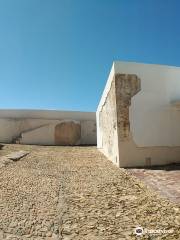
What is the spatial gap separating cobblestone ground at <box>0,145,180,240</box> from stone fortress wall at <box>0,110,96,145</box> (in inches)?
452

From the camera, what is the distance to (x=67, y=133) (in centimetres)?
1864

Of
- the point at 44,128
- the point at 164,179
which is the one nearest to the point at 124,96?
the point at 164,179

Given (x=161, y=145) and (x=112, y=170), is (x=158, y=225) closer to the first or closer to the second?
(x=112, y=170)

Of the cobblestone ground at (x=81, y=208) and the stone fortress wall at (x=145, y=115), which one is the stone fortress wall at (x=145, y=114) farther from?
the cobblestone ground at (x=81, y=208)

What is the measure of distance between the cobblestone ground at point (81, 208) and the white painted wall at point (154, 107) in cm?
191

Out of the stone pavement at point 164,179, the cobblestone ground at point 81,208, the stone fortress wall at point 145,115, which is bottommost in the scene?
the cobblestone ground at point 81,208

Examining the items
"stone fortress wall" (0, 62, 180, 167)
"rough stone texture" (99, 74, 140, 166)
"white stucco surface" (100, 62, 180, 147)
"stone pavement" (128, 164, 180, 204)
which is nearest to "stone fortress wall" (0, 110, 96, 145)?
"stone fortress wall" (0, 62, 180, 167)

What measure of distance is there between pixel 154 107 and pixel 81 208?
16.3 ft

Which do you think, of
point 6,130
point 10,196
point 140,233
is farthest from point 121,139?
point 6,130

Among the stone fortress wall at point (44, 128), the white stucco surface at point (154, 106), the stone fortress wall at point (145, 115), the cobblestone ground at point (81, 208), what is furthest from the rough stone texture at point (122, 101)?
the stone fortress wall at point (44, 128)

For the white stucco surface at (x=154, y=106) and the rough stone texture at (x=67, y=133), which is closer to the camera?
the white stucco surface at (x=154, y=106)

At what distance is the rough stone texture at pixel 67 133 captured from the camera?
18.2m

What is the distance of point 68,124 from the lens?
18734mm

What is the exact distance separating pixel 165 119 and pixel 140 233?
18.2 ft
